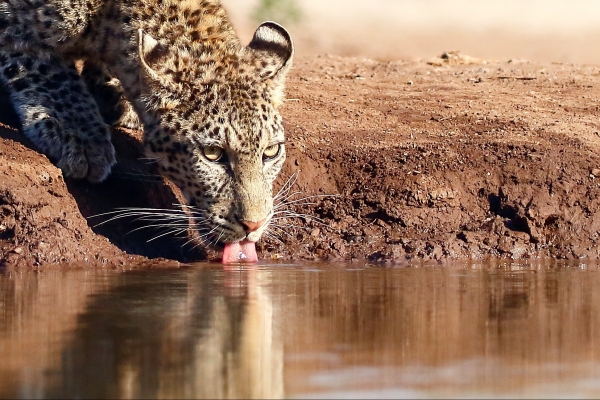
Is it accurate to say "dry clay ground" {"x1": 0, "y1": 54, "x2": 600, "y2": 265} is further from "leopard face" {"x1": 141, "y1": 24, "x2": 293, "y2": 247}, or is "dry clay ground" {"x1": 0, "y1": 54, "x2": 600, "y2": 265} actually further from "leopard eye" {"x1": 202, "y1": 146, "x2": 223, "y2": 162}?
"leopard eye" {"x1": 202, "y1": 146, "x2": 223, "y2": 162}

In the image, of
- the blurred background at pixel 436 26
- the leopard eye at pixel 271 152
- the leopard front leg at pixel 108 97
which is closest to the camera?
the leopard eye at pixel 271 152

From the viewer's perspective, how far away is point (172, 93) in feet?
22.6

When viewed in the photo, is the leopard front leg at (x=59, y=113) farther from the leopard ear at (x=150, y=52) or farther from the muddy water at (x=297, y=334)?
the muddy water at (x=297, y=334)

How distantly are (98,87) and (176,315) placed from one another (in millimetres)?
3784

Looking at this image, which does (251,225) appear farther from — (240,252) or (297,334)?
(297,334)

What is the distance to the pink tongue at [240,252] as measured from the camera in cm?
689

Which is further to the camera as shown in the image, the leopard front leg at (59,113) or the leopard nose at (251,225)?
the leopard front leg at (59,113)

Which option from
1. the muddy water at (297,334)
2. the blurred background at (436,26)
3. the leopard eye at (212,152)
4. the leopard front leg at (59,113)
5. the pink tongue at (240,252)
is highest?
the blurred background at (436,26)

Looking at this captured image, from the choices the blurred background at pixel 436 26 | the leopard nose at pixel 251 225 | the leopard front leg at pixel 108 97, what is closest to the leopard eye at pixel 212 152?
the leopard nose at pixel 251 225

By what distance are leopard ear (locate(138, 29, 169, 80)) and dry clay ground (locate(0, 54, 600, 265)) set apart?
0.77 metres

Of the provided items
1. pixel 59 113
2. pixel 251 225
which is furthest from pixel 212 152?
pixel 59 113

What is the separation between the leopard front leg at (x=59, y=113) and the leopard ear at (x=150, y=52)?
789mm

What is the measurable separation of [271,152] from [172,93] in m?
0.72

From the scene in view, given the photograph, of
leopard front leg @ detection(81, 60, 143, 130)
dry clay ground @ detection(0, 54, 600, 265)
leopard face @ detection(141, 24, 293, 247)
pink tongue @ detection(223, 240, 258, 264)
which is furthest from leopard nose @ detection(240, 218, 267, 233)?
leopard front leg @ detection(81, 60, 143, 130)
